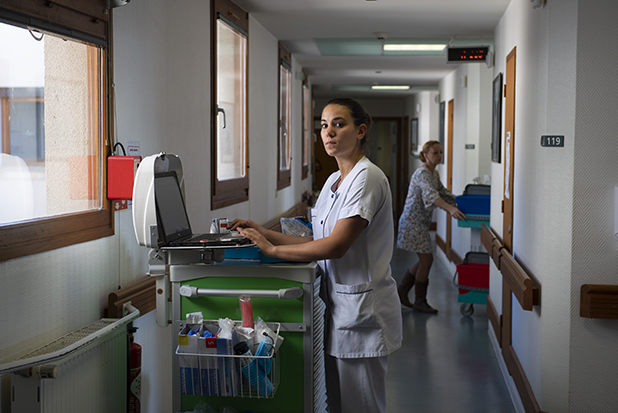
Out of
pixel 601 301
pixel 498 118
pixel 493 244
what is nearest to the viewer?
pixel 601 301

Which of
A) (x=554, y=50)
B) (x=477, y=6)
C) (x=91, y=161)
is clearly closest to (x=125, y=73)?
(x=91, y=161)

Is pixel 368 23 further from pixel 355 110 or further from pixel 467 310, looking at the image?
pixel 355 110

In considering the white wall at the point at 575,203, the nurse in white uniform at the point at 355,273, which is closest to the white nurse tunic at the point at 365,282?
the nurse in white uniform at the point at 355,273

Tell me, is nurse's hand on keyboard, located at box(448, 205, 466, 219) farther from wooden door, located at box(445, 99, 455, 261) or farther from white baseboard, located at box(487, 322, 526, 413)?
wooden door, located at box(445, 99, 455, 261)

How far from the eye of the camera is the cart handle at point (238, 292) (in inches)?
86.3

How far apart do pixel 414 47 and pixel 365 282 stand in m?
5.11

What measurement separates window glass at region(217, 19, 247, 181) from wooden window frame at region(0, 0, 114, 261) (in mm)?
1706

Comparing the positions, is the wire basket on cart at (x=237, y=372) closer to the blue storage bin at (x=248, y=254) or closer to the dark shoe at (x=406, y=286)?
the blue storage bin at (x=248, y=254)

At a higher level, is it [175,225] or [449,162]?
[449,162]

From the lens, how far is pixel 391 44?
6.64 meters

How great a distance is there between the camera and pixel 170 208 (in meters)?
2.28

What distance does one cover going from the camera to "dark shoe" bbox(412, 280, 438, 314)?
6.28 m

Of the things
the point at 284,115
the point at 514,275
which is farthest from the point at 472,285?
the point at 284,115

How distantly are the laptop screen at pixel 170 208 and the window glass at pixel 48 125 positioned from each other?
1.33ft
